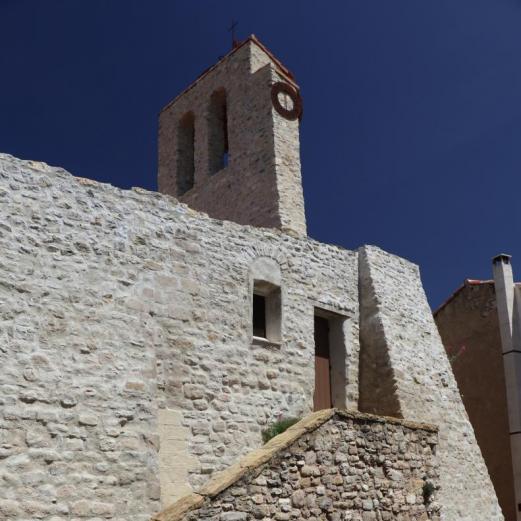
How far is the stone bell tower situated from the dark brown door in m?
2.30

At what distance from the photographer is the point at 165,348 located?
8719 millimetres

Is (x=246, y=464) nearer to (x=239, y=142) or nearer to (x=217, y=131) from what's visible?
(x=239, y=142)

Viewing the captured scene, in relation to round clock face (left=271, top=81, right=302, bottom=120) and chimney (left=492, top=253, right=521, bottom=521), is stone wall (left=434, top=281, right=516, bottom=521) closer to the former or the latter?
chimney (left=492, top=253, right=521, bottom=521)

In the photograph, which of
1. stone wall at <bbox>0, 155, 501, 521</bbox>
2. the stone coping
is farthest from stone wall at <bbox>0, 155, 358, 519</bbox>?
the stone coping

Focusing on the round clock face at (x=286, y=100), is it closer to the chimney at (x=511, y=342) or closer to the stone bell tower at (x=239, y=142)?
the stone bell tower at (x=239, y=142)

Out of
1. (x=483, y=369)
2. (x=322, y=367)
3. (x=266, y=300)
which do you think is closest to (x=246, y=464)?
(x=266, y=300)

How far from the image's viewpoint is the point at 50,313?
7590 millimetres

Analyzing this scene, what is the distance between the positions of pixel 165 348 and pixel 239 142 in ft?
23.3

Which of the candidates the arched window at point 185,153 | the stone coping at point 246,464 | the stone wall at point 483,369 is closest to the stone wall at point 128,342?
the stone coping at point 246,464

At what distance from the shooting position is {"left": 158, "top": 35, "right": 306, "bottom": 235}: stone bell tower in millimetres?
13742

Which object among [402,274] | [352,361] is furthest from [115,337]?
[402,274]

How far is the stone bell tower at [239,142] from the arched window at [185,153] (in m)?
0.02

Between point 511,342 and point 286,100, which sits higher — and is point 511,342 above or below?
below

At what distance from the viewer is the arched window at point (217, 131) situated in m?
15.8
